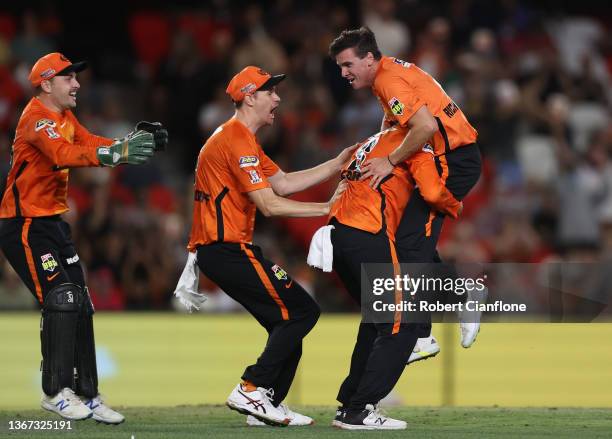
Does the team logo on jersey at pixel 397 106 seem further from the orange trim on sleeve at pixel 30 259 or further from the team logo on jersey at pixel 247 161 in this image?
the orange trim on sleeve at pixel 30 259

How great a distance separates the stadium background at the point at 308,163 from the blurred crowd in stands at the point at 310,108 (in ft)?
0.08

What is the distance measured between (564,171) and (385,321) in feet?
23.4

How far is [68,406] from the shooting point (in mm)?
8445

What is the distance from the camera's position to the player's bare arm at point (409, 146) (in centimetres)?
827

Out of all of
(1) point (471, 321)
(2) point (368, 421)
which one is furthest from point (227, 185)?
(1) point (471, 321)

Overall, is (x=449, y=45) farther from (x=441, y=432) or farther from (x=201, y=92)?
(x=441, y=432)

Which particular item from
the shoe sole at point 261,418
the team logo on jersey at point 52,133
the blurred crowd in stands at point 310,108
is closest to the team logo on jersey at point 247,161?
the team logo on jersey at point 52,133

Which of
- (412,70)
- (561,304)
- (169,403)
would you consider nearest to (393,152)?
(412,70)

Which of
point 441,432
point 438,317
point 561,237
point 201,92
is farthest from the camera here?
point 201,92

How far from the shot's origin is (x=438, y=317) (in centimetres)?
926

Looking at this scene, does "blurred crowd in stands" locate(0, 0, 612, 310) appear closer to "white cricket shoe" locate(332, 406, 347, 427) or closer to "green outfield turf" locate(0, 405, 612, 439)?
"green outfield turf" locate(0, 405, 612, 439)

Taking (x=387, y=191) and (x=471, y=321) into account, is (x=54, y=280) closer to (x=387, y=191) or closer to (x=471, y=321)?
(x=387, y=191)

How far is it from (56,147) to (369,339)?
93.6 inches

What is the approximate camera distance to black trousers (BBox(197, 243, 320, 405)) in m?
8.49
